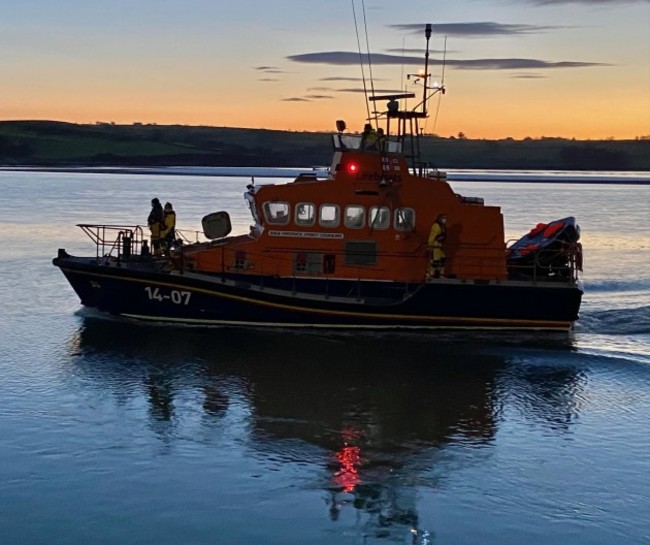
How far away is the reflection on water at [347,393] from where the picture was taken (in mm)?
7637

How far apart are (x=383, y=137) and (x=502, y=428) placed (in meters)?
5.59

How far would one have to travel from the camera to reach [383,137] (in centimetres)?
1319

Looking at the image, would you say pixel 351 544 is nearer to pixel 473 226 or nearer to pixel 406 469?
pixel 406 469

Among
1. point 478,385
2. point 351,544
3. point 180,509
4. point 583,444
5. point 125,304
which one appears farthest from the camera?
point 125,304

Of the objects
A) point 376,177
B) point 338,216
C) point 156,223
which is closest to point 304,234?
point 338,216

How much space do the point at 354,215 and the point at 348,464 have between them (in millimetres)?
5830

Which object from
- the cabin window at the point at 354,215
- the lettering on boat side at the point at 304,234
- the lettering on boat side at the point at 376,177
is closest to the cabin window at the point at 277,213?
the lettering on boat side at the point at 304,234

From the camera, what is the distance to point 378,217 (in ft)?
42.7

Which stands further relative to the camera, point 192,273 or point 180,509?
point 192,273

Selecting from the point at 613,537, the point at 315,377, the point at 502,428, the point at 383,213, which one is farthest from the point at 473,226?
the point at 613,537

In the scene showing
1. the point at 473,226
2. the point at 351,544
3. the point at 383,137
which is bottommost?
the point at 351,544

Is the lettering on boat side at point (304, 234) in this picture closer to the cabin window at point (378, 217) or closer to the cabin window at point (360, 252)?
the cabin window at point (360, 252)

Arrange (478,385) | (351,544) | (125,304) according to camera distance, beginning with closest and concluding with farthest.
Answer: (351,544), (478,385), (125,304)

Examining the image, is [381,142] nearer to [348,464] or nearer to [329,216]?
[329,216]
